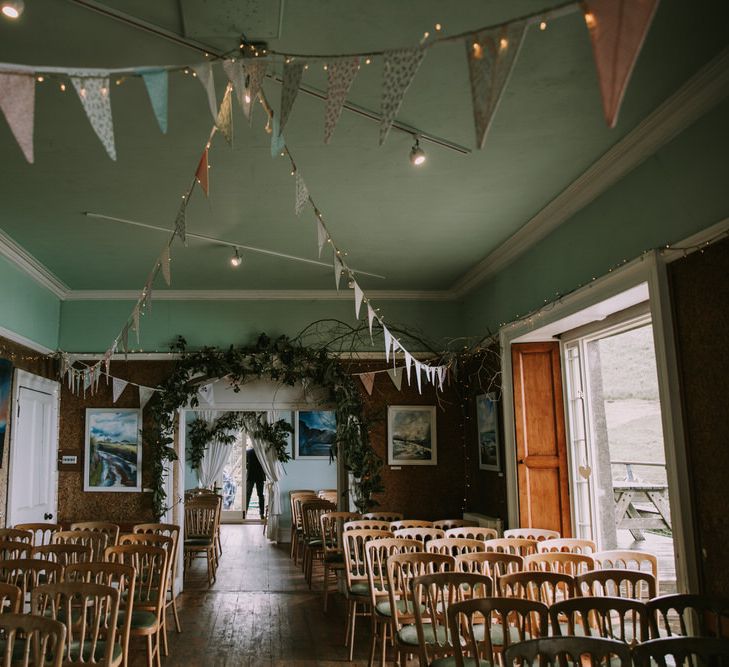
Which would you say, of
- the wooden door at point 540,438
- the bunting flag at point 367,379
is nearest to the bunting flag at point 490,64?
the wooden door at point 540,438

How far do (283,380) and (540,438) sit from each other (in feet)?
10.0

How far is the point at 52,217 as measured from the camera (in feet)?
17.0

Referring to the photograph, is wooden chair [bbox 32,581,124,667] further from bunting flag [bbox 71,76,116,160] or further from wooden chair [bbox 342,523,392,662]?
bunting flag [bbox 71,76,116,160]

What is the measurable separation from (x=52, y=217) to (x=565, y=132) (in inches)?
153

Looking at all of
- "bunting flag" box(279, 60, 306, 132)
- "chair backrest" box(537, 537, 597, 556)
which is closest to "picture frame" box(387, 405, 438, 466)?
"chair backrest" box(537, 537, 597, 556)

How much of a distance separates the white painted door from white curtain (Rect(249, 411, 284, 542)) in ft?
15.9

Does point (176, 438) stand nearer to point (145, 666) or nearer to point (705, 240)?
point (145, 666)

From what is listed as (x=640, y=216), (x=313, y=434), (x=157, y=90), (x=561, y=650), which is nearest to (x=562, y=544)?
(x=640, y=216)

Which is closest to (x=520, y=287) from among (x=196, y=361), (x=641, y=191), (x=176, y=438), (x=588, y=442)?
(x=588, y=442)

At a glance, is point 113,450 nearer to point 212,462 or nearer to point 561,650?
point 212,462

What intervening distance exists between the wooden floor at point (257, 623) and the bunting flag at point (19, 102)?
426cm

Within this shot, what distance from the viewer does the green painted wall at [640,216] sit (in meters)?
3.39

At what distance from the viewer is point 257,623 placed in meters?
6.09

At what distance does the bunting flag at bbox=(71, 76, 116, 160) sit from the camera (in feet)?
6.62
